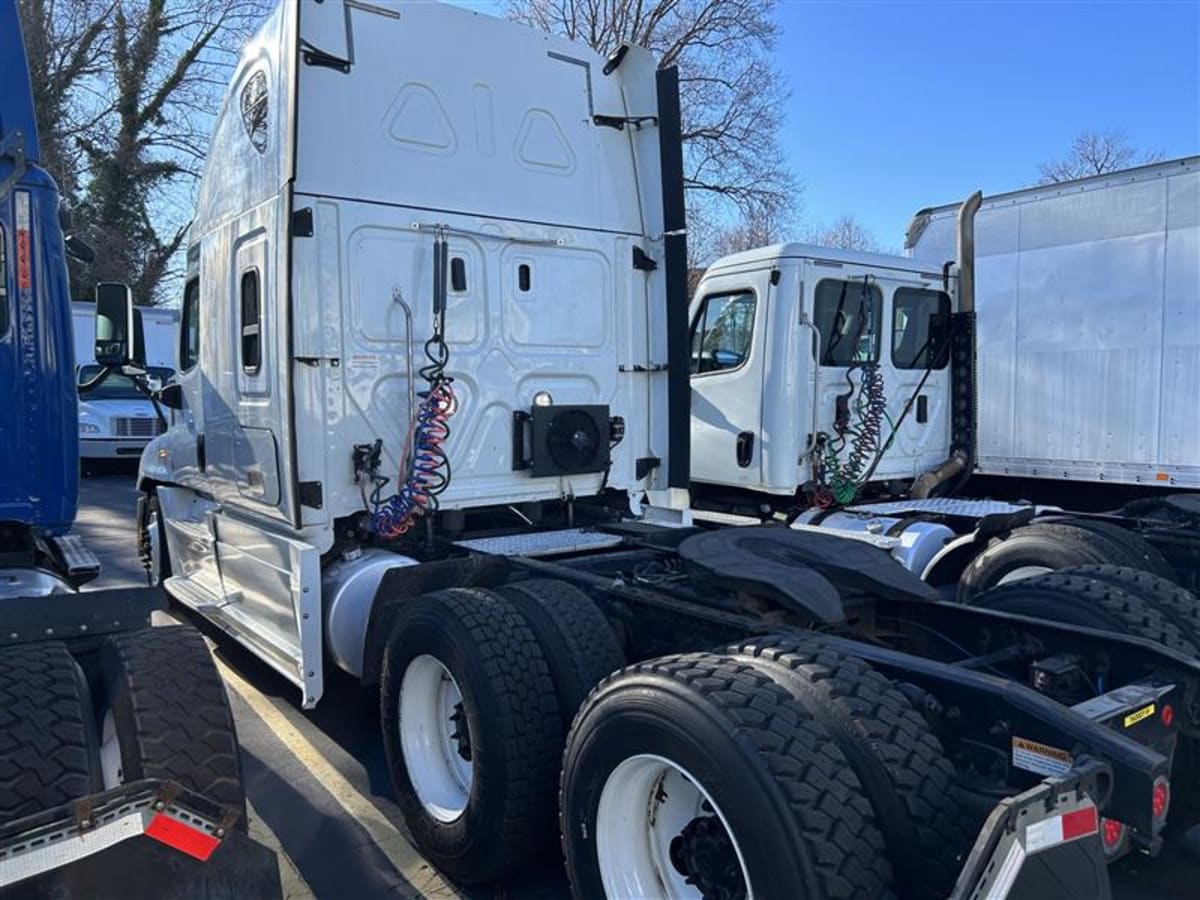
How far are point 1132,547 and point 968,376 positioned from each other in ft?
9.34

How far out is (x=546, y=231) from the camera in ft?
17.0

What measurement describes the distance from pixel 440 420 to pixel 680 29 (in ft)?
86.4

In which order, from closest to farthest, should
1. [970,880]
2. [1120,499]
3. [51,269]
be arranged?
1. [970,880]
2. [51,269]
3. [1120,499]

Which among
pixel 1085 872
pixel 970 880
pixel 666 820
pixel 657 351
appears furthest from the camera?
pixel 657 351

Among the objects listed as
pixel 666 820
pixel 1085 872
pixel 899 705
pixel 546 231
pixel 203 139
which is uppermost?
pixel 203 139

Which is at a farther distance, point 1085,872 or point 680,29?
point 680,29

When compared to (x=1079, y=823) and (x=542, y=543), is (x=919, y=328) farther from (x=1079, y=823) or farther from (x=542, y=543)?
(x=1079, y=823)

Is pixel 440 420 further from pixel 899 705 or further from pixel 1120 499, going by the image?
pixel 1120 499

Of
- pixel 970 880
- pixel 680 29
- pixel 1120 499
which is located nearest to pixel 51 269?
pixel 970 880

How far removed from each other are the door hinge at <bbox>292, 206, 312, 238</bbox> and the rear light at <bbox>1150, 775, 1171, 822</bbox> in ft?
13.0

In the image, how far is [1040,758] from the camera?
225 centimetres

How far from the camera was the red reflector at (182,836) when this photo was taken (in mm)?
2000

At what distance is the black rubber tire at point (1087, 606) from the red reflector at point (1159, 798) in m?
1.01

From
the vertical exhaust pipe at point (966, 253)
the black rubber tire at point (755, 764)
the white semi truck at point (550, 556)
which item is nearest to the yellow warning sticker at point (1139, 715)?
the white semi truck at point (550, 556)
